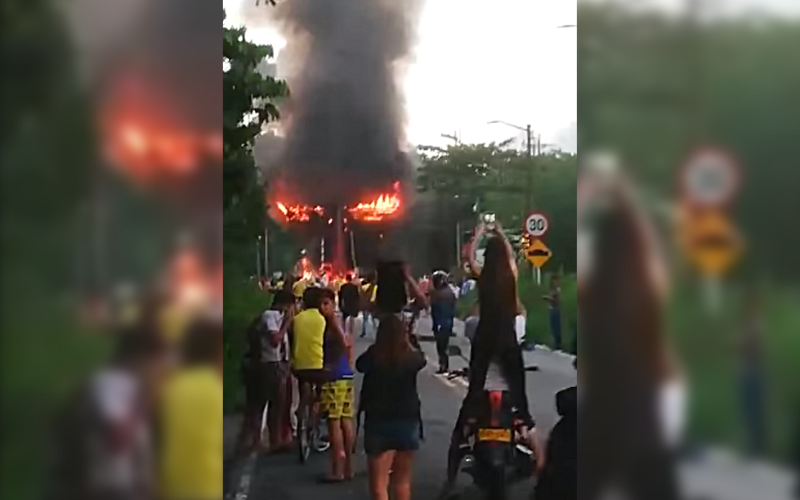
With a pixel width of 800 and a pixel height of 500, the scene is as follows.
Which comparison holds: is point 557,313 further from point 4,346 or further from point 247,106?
point 4,346

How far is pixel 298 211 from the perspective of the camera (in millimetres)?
3799

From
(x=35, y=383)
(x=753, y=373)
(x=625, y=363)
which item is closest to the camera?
(x=35, y=383)

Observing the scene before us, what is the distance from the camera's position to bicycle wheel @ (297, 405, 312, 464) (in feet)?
12.6

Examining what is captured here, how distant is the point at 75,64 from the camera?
2.63 m

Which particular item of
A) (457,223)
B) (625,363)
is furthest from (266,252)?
(625,363)

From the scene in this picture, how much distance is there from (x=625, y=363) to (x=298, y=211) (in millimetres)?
1327

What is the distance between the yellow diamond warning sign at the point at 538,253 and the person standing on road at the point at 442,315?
301 millimetres

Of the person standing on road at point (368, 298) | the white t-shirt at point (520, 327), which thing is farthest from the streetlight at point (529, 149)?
the person standing on road at point (368, 298)

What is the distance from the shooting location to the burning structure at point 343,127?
380 cm

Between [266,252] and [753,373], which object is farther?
[266,252]

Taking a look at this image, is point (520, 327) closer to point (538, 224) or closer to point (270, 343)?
point (538, 224)

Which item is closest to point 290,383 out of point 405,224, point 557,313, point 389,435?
point 389,435

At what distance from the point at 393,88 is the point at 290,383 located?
1132 mm

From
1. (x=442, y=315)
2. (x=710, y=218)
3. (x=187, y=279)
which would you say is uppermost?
(x=710, y=218)
